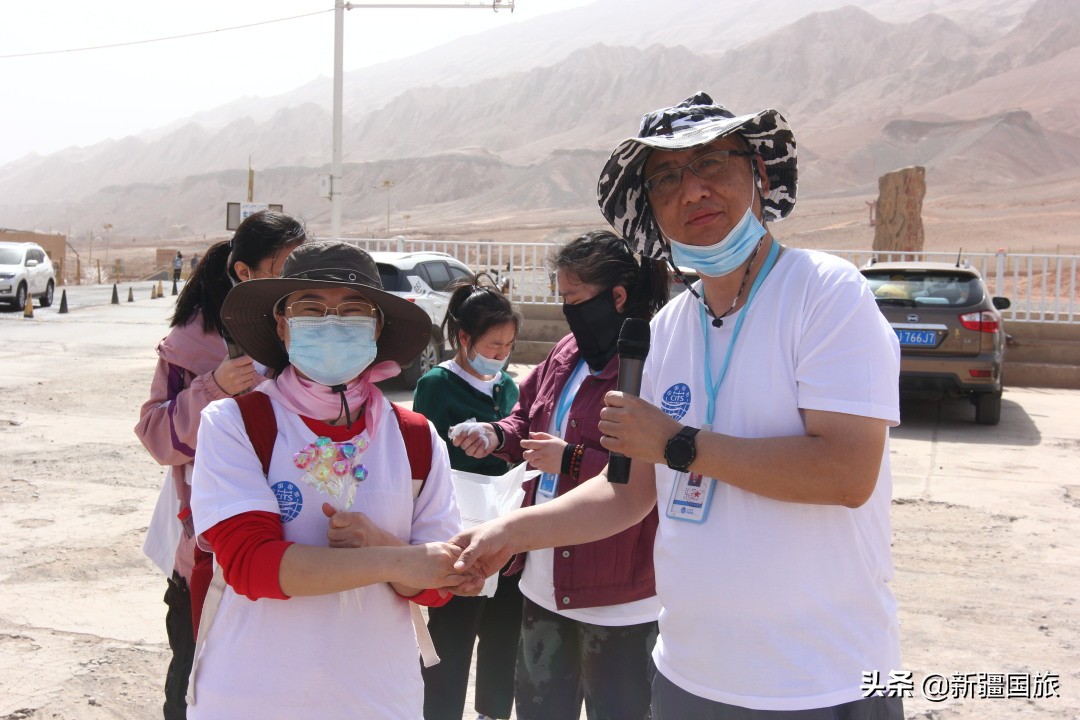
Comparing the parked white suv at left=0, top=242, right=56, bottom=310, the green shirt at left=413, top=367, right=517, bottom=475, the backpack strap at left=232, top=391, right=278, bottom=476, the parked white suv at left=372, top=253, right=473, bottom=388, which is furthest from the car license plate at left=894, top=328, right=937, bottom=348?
the parked white suv at left=0, top=242, right=56, bottom=310

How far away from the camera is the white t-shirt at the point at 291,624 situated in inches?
87.7

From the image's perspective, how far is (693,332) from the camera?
2307mm

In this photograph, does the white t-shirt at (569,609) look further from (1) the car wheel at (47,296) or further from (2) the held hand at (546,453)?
(1) the car wheel at (47,296)

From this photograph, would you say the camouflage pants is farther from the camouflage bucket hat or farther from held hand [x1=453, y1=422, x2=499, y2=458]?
the camouflage bucket hat

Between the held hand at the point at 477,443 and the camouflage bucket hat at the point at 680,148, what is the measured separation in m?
1.07

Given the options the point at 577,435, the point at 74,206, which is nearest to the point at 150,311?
the point at 577,435

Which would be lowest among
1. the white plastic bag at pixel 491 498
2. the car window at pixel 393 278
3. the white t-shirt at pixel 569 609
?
the white t-shirt at pixel 569 609

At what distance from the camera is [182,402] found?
3055 millimetres

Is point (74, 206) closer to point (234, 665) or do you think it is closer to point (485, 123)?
point (485, 123)

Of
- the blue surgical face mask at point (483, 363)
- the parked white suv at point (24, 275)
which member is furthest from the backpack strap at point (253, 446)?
the parked white suv at point (24, 275)

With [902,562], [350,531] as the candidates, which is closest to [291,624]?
[350,531]

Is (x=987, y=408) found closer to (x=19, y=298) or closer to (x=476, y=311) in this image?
(x=476, y=311)

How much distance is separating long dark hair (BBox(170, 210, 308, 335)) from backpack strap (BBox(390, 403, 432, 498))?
1.03 metres

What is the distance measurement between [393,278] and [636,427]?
1174 centimetres
